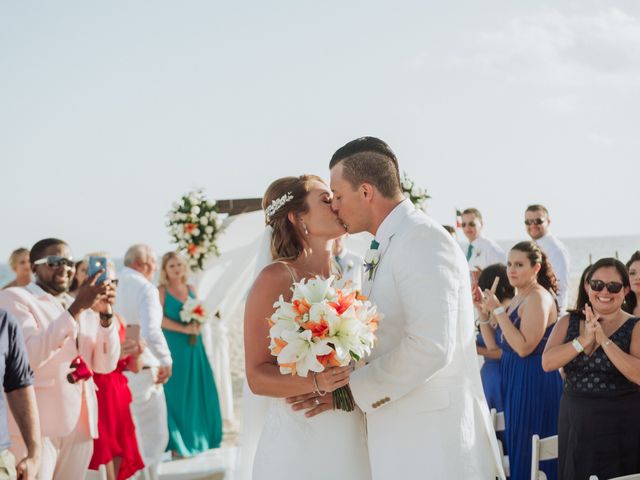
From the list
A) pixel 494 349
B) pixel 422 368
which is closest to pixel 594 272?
pixel 494 349

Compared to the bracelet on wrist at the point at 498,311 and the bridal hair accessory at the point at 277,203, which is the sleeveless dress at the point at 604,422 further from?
the bridal hair accessory at the point at 277,203

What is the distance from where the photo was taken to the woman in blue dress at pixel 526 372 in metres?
5.70

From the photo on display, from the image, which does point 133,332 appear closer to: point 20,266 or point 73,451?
point 73,451

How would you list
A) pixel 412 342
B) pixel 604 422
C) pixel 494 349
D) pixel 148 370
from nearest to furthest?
pixel 412 342
pixel 604 422
pixel 494 349
pixel 148 370

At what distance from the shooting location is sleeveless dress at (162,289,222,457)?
8922 mm

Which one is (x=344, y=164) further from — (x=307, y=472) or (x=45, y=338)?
(x=45, y=338)

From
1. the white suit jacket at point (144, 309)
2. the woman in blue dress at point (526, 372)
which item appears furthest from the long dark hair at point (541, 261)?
the white suit jacket at point (144, 309)

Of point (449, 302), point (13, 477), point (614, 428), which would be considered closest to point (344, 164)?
point (449, 302)

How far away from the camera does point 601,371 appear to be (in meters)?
4.60

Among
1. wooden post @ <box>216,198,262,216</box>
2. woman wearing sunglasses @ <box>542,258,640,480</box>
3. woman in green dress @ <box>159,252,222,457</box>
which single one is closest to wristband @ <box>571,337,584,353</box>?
woman wearing sunglasses @ <box>542,258,640,480</box>

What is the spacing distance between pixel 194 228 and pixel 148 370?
270cm

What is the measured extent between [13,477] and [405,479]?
5.39 ft

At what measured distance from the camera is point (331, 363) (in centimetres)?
302

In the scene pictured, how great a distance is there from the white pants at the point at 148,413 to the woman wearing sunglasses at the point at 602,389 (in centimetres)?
404
